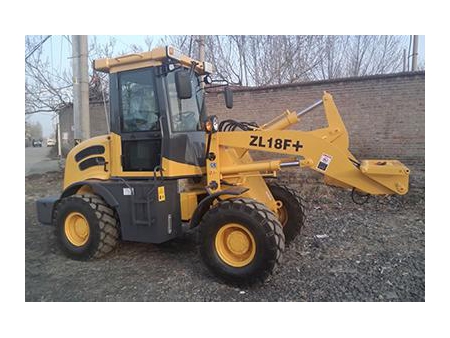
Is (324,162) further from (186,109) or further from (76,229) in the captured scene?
(76,229)

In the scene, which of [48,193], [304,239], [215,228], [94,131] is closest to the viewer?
[215,228]

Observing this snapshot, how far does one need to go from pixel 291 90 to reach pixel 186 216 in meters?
5.71

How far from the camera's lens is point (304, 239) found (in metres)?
4.89

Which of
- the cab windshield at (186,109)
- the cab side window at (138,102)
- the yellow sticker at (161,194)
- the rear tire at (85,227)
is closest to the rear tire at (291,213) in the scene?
the cab windshield at (186,109)

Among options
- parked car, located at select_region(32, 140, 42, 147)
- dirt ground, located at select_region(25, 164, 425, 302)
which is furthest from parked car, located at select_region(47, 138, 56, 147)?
dirt ground, located at select_region(25, 164, 425, 302)

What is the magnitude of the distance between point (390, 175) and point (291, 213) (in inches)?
60.7

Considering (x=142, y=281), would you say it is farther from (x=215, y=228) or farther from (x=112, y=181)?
(x=112, y=181)

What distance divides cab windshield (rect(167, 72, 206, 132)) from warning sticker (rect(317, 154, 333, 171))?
1621 mm

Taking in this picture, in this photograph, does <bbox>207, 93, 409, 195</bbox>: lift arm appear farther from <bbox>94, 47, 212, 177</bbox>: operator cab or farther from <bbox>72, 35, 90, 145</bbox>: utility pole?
<bbox>72, 35, 90, 145</bbox>: utility pole

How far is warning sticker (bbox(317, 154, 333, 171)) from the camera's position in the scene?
3.63 m

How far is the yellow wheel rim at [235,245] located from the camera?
354 cm

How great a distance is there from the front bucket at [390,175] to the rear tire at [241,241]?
1067 mm

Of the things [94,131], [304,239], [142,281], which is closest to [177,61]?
[142,281]

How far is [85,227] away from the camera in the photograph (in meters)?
4.48
